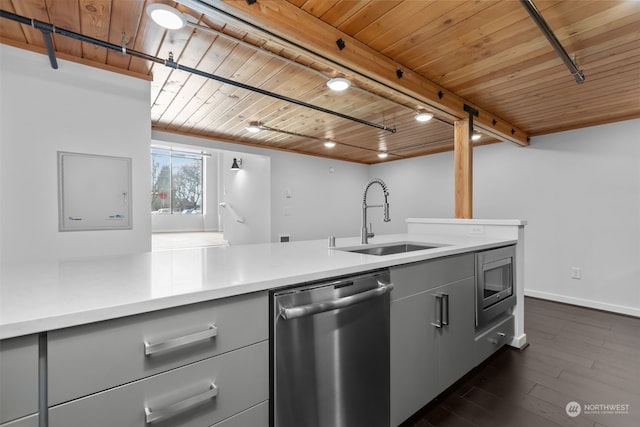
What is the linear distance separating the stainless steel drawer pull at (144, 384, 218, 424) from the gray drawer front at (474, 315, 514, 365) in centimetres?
189

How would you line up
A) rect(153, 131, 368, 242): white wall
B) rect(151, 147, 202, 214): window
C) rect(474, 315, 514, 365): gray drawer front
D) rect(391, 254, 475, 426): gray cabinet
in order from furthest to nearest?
rect(151, 147, 202, 214): window
rect(153, 131, 368, 242): white wall
rect(474, 315, 514, 365): gray drawer front
rect(391, 254, 475, 426): gray cabinet

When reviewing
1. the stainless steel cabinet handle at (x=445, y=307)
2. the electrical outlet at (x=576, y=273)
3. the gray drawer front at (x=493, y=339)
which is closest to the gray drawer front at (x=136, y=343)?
the stainless steel cabinet handle at (x=445, y=307)

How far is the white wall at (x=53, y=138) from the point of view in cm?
214

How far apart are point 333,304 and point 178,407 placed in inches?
23.9

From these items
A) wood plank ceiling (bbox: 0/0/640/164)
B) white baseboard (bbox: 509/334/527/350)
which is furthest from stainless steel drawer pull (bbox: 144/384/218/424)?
white baseboard (bbox: 509/334/527/350)

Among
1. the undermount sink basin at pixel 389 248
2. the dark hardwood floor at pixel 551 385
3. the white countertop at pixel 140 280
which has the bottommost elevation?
the dark hardwood floor at pixel 551 385

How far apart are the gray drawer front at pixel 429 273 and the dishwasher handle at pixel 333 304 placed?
127 millimetres

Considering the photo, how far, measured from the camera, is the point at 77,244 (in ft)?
7.87

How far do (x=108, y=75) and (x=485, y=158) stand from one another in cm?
531

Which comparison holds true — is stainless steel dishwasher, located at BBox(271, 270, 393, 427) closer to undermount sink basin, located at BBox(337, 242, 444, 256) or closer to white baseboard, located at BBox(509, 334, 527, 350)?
undermount sink basin, located at BBox(337, 242, 444, 256)

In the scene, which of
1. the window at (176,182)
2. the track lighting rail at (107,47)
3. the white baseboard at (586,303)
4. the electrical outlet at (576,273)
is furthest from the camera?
the window at (176,182)

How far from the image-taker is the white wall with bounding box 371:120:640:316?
3.55 meters

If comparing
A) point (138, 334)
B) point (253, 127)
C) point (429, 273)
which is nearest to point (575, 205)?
point (429, 273)

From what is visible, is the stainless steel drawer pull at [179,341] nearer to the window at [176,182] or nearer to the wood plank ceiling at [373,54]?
the wood plank ceiling at [373,54]
